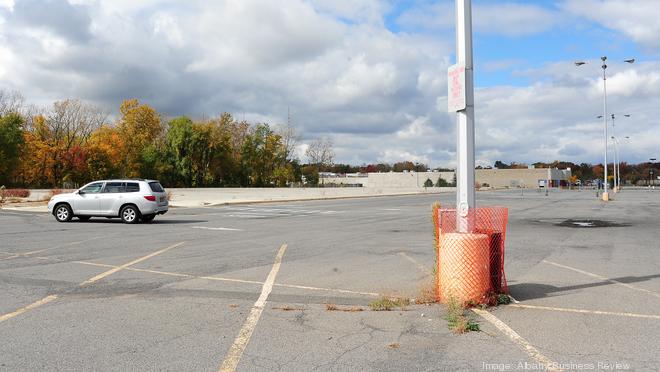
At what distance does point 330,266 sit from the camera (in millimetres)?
10164

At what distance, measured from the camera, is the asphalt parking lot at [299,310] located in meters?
4.92

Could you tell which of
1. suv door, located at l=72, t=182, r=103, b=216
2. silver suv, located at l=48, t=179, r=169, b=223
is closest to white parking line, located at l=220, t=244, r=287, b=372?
silver suv, located at l=48, t=179, r=169, b=223

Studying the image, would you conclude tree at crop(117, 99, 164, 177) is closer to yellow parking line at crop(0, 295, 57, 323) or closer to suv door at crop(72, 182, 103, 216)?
suv door at crop(72, 182, 103, 216)

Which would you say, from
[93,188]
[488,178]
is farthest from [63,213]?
[488,178]

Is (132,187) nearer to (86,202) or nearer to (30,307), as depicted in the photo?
(86,202)

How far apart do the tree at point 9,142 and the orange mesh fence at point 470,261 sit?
216 ft

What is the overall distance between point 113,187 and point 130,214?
1384 millimetres

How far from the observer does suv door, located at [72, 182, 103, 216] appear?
20.9 meters

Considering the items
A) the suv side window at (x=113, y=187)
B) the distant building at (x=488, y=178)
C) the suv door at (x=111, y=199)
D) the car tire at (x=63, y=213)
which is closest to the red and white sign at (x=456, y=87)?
the suv door at (x=111, y=199)

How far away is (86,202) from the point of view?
20906 millimetres

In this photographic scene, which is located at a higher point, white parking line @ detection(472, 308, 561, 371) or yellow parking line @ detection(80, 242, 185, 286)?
yellow parking line @ detection(80, 242, 185, 286)

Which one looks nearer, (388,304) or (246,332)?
(246,332)

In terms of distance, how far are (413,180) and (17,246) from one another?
450 feet

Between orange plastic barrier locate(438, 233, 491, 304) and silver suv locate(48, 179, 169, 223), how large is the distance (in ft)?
53.6
